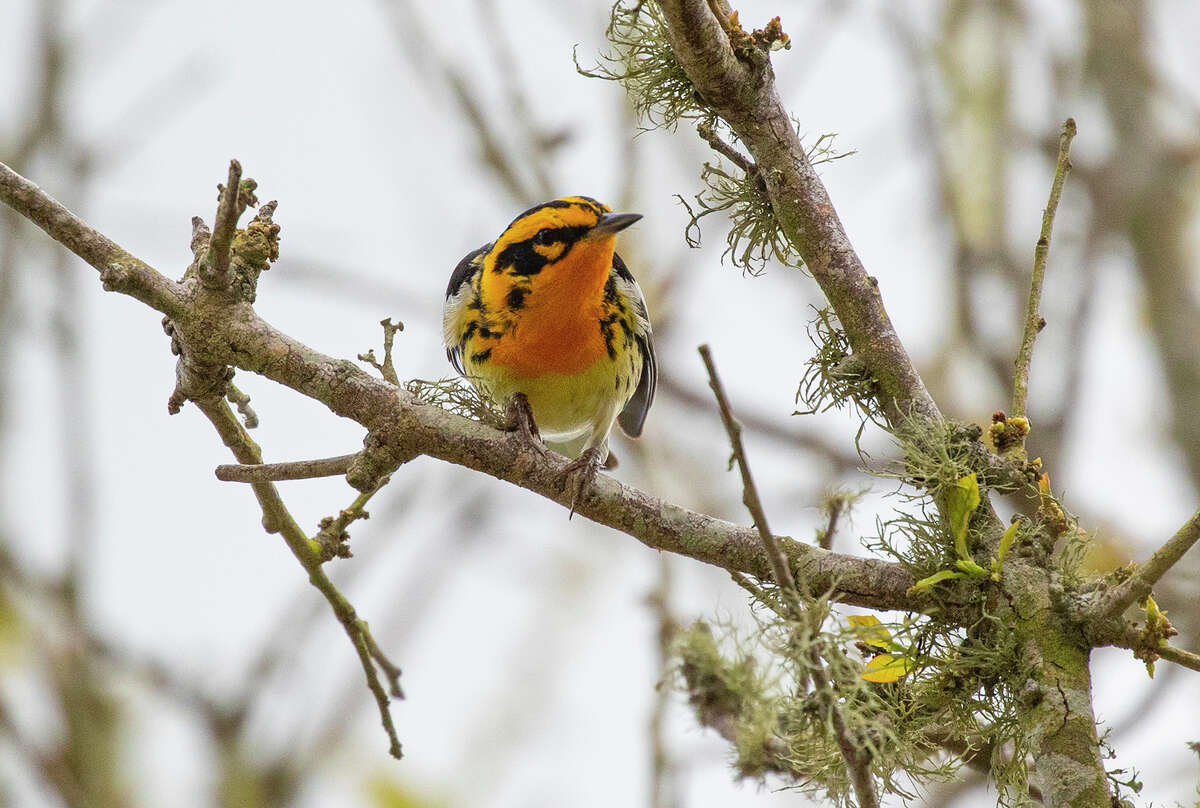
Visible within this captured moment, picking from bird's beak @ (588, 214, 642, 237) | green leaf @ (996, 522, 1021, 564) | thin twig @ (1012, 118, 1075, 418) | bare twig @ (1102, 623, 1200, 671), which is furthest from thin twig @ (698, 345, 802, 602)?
bird's beak @ (588, 214, 642, 237)

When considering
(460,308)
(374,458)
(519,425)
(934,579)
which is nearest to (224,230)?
(374,458)

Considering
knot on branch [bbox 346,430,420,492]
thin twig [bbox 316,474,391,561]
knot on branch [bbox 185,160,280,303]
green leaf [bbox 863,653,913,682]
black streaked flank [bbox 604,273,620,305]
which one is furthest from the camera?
black streaked flank [bbox 604,273,620,305]

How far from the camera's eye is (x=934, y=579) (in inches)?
94.3

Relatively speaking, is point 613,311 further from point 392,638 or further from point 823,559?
point 392,638

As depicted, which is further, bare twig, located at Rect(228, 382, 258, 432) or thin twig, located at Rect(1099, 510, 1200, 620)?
bare twig, located at Rect(228, 382, 258, 432)

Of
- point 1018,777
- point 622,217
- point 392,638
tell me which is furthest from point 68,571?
point 1018,777

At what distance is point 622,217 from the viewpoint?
4371 millimetres

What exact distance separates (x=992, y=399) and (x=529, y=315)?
13.7ft

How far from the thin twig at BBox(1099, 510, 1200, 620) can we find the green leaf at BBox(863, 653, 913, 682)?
42 centimetres

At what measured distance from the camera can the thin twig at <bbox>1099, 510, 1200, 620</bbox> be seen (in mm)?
1923

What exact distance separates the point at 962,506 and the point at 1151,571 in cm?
47

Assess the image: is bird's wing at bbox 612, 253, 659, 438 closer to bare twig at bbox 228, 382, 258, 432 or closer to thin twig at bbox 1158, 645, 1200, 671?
bare twig at bbox 228, 382, 258, 432

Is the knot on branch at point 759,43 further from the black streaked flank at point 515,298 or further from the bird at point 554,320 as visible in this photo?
the black streaked flank at point 515,298

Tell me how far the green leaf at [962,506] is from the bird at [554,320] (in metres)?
2.02
